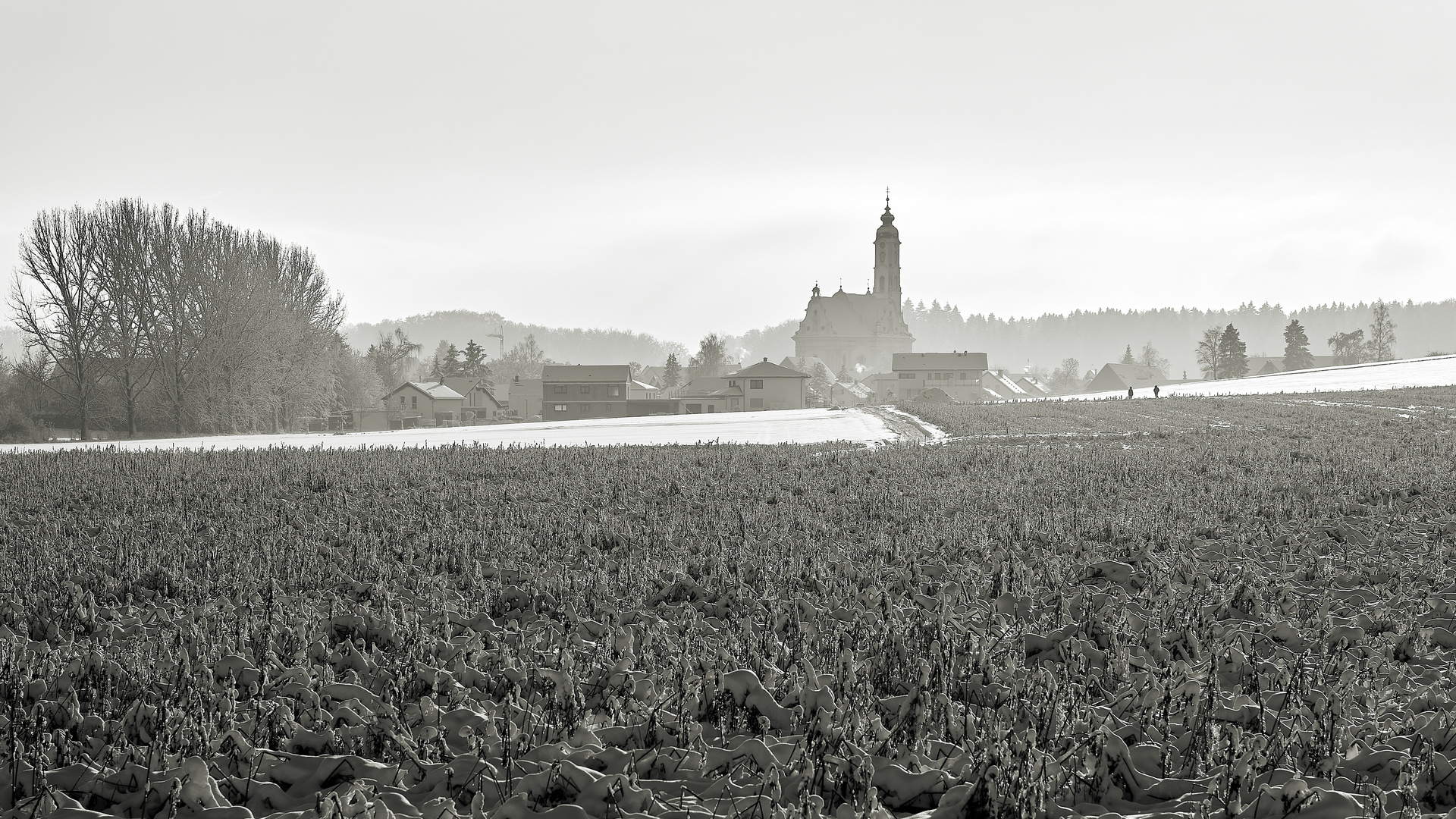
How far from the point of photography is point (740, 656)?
16.4 ft

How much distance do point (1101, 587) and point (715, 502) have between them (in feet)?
17.4

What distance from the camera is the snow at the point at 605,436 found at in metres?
28.2

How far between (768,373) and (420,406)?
33.0m

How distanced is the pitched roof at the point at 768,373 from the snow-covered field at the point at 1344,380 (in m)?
24.8

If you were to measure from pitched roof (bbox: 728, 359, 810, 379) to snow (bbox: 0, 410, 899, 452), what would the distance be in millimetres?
38258

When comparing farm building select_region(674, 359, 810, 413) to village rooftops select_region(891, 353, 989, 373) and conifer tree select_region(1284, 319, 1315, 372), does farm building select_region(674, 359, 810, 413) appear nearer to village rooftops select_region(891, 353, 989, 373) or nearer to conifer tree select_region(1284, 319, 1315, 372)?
village rooftops select_region(891, 353, 989, 373)

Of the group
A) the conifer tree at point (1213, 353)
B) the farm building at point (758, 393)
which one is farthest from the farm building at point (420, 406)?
the conifer tree at point (1213, 353)

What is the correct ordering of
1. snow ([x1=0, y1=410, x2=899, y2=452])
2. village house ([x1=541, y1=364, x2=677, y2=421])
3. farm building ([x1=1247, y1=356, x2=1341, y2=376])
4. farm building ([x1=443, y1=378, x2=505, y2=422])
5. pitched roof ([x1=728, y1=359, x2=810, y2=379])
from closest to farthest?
snow ([x1=0, y1=410, x2=899, y2=452]) < village house ([x1=541, y1=364, x2=677, y2=421]) < pitched roof ([x1=728, y1=359, x2=810, y2=379]) < farm building ([x1=443, y1=378, x2=505, y2=422]) < farm building ([x1=1247, y1=356, x2=1341, y2=376])

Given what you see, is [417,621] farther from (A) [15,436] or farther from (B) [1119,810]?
(A) [15,436]

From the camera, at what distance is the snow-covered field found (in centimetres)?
6488

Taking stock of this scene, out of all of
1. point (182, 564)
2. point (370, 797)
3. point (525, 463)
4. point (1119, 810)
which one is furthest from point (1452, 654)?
point (525, 463)

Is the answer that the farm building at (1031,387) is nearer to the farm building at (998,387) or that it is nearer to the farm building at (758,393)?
the farm building at (998,387)

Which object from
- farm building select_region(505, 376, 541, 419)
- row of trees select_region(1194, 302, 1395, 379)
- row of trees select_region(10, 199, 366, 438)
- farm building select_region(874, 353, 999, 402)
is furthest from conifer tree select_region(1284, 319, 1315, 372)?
row of trees select_region(10, 199, 366, 438)

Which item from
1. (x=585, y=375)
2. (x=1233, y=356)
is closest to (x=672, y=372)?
(x=585, y=375)
